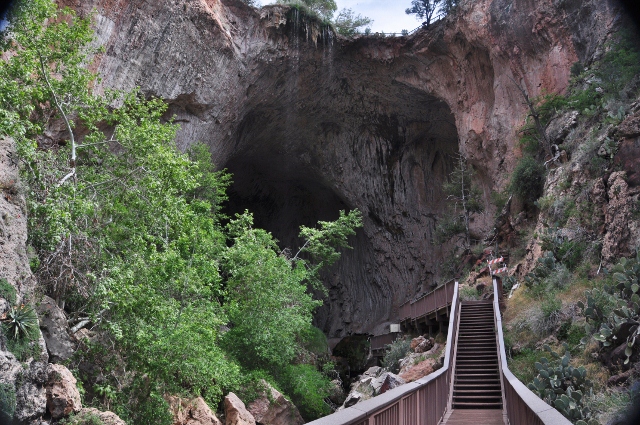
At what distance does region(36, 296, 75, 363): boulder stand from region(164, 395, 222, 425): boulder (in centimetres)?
245

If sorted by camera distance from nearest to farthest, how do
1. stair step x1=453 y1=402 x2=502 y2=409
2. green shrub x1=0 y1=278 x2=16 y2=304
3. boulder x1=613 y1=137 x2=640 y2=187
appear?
green shrub x1=0 y1=278 x2=16 y2=304 < stair step x1=453 y1=402 x2=502 y2=409 < boulder x1=613 y1=137 x2=640 y2=187

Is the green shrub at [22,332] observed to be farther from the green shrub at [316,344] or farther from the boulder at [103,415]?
the green shrub at [316,344]

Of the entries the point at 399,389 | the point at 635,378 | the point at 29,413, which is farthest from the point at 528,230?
the point at 29,413

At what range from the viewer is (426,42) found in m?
24.3

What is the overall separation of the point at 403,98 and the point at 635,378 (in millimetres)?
22148

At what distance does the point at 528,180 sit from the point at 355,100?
40.0ft

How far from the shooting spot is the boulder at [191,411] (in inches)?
400

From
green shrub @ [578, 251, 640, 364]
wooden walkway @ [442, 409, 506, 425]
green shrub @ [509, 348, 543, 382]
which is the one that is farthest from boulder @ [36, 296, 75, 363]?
green shrub @ [578, 251, 640, 364]

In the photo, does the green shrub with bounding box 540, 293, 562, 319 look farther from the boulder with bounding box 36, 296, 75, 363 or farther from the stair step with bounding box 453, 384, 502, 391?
the boulder with bounding box 36, 296, 75, 363

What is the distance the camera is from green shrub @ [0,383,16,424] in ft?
20.4

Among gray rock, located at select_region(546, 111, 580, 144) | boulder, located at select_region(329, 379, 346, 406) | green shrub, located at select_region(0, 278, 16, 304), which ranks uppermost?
gray rock, located at select_region(546, 111, 580, 144)

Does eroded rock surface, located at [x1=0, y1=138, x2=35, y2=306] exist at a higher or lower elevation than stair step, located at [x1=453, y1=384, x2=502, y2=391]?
higher

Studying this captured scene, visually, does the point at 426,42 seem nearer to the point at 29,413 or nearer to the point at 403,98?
the point at 403,98

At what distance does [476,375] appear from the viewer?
10.0 meters
